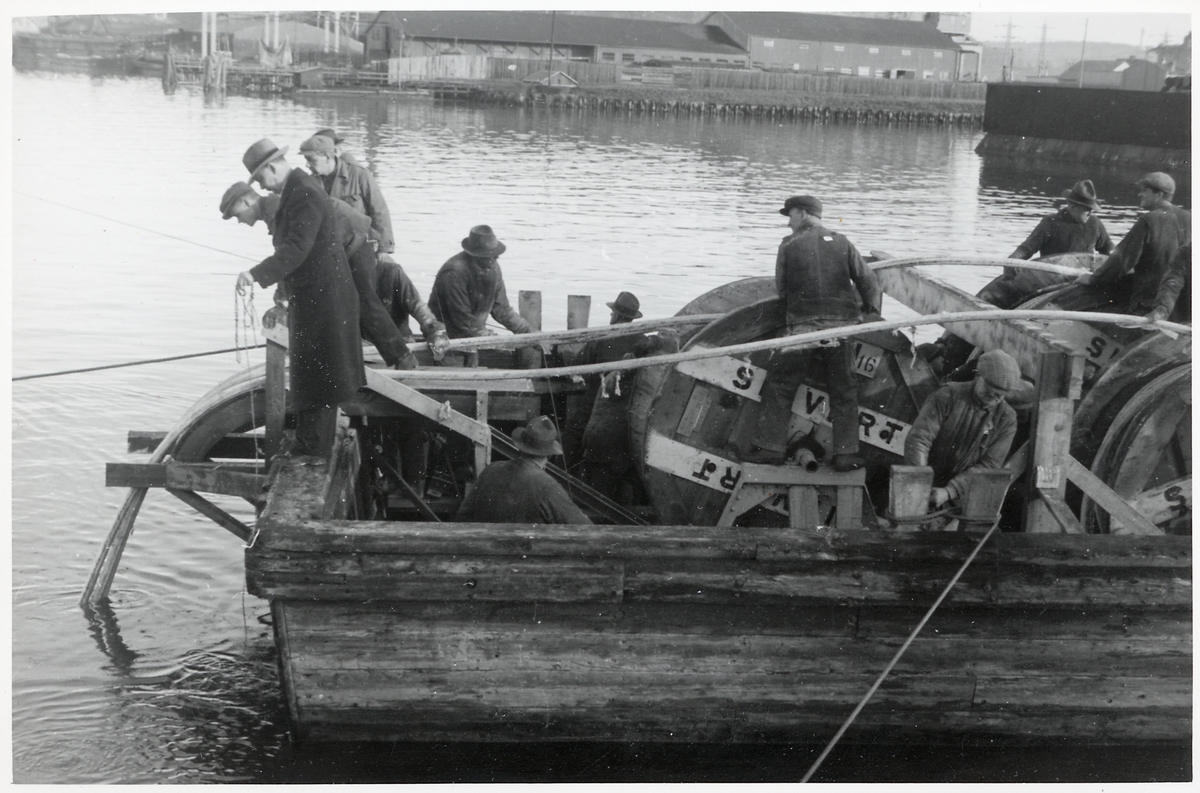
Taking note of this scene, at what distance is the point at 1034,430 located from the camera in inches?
254

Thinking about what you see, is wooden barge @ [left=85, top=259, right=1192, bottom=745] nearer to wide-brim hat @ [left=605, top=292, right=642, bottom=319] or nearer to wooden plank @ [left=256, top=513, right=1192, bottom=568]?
wooden plank @ [left=256, top=513, right=1192, bottom=568]

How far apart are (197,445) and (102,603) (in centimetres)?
162

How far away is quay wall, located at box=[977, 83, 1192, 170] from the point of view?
4200 cm

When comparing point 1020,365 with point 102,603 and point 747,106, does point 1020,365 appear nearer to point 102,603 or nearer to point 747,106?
point 102,603

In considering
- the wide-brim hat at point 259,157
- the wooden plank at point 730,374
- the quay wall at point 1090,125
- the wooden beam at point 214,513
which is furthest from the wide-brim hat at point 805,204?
the quay wall at point 1090,125

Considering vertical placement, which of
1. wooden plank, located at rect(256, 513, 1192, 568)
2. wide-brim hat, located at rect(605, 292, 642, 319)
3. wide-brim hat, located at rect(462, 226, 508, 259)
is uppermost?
wide-brim hat, located at rect(462, 226, 508, 259)

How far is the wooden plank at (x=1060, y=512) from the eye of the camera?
632 cm

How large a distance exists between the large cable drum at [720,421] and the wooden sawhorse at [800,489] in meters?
0.29

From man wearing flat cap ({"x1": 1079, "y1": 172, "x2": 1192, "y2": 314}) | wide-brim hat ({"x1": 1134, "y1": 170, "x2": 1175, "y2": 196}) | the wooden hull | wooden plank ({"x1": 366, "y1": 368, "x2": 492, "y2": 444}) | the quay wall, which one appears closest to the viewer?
the wooden hull

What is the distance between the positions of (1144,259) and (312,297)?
204 inches

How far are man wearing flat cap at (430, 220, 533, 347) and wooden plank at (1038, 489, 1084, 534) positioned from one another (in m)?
4.26

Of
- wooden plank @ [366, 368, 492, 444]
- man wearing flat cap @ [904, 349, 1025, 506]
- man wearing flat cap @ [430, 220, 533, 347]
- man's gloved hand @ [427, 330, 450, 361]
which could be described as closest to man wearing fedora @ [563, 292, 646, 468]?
man wearing flat cap @ [430, 220, 533, 347]

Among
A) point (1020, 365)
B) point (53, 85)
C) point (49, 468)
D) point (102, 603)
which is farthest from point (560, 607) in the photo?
point (53, 85)

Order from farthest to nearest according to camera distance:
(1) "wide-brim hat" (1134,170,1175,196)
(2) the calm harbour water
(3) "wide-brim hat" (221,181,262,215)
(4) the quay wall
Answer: (4) the quay wall < (1) "wide-brim hat" (1134,170,1175,196) < (2) the calm harbour water < (3) "wide-brim hat" (221,181,262,215)
